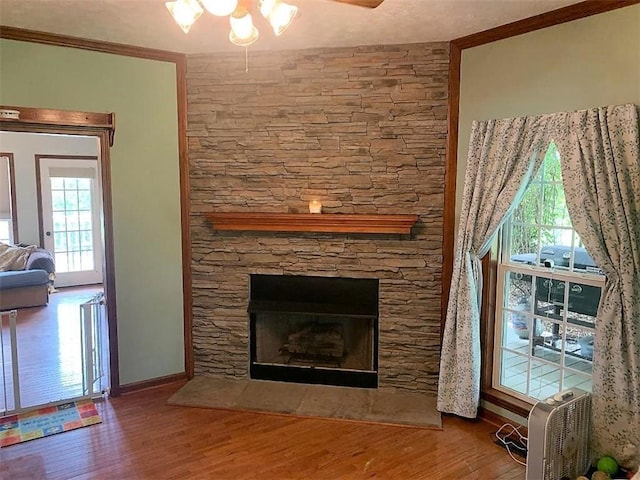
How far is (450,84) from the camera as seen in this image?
3.38m

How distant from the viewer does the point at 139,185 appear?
145 inches

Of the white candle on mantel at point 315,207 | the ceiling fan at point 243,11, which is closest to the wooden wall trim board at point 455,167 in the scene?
the white candle on mantel at point 315,207

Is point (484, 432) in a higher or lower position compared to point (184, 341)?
lower

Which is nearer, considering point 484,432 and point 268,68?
point 484,432

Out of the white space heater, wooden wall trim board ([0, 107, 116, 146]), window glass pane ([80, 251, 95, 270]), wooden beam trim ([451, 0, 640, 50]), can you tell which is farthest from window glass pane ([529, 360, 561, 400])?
window glass pane ([80, 251, 95, 270])

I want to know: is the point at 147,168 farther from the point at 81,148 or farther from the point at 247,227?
the point at 81,148

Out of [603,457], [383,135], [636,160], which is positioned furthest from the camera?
[383,135]

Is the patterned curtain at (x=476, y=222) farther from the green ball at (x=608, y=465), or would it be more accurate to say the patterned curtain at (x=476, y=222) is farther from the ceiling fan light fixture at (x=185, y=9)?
the ceiling fan light fixture at (x=185, y=9)

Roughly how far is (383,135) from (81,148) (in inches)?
242

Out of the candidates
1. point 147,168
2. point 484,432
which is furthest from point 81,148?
point 484,432

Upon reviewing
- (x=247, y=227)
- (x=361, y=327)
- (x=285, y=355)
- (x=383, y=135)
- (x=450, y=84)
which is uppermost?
(x=450, y=84)

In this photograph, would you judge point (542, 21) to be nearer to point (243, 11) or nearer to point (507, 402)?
point (243, 11)

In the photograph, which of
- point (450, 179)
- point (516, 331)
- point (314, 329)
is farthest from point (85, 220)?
point (516, 331)

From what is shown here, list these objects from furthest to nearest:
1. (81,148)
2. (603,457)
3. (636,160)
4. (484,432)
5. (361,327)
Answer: (81,148)
(361,327)
(484,432)
(603,457)
(636,160)
